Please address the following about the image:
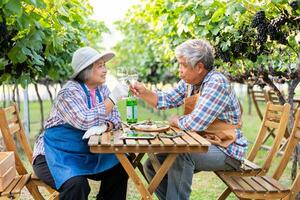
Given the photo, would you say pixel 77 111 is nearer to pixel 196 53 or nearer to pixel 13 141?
pixel 13 141

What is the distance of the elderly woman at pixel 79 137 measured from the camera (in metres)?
3.53

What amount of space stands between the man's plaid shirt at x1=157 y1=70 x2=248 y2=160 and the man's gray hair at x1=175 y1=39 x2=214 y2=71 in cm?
10

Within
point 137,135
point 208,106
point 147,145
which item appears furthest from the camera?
point 208,106

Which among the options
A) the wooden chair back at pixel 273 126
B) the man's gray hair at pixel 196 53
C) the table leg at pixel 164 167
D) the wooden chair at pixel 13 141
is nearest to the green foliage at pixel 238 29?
the man's gray hair at pixel 196 53

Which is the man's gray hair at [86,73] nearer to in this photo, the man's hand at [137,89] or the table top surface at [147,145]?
the man's hand at [137,89]

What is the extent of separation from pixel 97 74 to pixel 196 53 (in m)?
0.81

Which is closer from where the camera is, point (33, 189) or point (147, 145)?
point (147, 145)

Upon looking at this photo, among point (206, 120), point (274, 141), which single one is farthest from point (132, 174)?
point (274, 141)

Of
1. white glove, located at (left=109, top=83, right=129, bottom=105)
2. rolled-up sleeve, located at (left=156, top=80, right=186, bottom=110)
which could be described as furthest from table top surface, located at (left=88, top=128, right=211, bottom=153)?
rolled-up sleeve, located at (left=156, top=80, right=186, bottom=110)

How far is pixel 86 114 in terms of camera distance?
11.9 ft

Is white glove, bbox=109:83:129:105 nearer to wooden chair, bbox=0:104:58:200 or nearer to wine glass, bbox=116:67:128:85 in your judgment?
wine glass, bbox=116:67:128:85

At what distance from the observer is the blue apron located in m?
3.62

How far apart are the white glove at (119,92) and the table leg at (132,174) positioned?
0.56 m

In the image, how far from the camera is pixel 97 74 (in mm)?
3865
